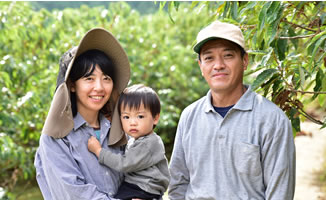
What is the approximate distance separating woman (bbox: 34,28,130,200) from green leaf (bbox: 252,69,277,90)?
0.66 m

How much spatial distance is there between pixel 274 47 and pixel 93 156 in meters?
1.13

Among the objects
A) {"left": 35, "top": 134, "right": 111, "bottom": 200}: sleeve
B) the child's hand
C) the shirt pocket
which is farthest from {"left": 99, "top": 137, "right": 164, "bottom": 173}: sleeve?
the shirt pocket

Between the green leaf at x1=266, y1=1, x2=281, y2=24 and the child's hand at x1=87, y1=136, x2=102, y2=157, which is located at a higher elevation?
the green leaf at x1=266, y1=1, x2=281, y2=24

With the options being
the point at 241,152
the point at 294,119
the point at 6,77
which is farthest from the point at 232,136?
the point at 6,77

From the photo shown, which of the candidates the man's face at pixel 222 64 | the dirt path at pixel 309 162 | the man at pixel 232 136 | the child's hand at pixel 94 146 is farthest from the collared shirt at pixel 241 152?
the dirt path at pixel 309 162

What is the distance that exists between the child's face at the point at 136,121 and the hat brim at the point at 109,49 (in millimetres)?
156

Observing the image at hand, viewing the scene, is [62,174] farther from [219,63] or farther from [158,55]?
[158,55]

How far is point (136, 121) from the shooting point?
7.28 feet

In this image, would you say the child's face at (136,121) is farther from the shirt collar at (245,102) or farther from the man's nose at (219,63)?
the man's nose at (219,63)

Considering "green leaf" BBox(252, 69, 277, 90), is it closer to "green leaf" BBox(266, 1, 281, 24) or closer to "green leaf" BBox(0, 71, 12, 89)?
"green leaf" BBox(266, 1, 281, 24)

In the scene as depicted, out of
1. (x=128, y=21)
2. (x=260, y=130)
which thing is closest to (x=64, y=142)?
(x=260, y=130)

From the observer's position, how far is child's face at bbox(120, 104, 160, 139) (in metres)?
2.22

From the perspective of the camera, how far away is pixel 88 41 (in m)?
2.16

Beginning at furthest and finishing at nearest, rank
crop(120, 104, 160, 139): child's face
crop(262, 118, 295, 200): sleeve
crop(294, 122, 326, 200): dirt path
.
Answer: crop(294, 122, 326, 200): dirt path → crop(120, 104, 160, 139): child's face → crop(262, 118, 295, 200): sleeve
